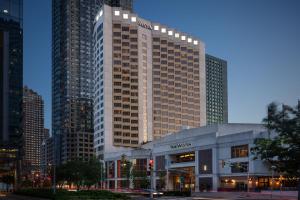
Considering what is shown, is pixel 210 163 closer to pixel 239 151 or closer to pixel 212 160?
pixel 212 160

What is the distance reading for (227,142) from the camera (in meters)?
125

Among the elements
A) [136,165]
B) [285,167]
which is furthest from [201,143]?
[285,167]

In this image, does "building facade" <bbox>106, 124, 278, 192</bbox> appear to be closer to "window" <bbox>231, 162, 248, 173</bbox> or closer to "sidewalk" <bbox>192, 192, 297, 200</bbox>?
"window" <bbox>231, 162, 248, 173</bbox>

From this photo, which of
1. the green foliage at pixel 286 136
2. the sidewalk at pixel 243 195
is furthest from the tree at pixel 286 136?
the sidewalk at pixel 243 195

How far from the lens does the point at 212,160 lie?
427 feet

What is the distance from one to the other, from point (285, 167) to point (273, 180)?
199 ft

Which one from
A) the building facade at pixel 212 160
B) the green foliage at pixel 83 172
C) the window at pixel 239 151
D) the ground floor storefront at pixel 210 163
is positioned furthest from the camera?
the green foliage at pixel 83 172

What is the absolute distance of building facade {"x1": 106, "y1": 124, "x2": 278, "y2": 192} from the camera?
116688 mm

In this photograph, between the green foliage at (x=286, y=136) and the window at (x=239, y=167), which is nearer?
the green foliage at (x=286, y=136)

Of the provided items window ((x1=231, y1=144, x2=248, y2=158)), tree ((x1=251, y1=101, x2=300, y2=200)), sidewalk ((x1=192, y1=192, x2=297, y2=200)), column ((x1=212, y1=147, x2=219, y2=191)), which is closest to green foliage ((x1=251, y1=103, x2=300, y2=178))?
tree ((x1=251, y1=101, x2=300, y2=200))

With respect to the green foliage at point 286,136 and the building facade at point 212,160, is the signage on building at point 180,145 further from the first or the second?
the green foliage at point 286,136

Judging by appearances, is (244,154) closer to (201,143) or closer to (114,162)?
(201,143)

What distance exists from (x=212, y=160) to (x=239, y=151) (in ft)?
37.0

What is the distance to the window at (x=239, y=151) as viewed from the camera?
390 ft
